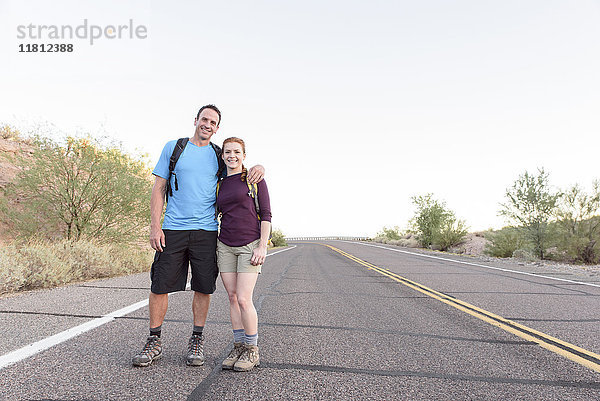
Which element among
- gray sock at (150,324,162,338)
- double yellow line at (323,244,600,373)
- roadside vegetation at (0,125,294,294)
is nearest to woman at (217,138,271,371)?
gray sock at (150,324,162,338)

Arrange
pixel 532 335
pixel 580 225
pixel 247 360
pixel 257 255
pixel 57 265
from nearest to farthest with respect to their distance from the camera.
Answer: pixel 247 360, pixel 257 255, pixel 532 335, pixel 57 265, pixel 580 225

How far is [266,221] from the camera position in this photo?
3.39m

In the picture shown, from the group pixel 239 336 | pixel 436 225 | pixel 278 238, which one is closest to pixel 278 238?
pixel 278 238

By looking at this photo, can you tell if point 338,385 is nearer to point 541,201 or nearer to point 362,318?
point 362,318

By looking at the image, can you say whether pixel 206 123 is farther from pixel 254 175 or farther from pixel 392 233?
pixel 392 233

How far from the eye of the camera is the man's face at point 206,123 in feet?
11.6

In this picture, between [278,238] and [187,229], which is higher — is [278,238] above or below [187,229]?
below

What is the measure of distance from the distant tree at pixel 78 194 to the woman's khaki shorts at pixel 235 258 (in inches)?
388

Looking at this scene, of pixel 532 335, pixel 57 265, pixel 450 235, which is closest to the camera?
pixel 532 335

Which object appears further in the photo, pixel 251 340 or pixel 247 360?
→ pixel 251 340

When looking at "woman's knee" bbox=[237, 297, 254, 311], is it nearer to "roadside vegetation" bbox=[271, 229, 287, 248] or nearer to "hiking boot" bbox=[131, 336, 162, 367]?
"hiking boot" bbox=[131, 336, 162, 367]

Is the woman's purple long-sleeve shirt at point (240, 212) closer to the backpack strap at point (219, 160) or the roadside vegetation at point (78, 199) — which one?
the backpack strap at point (219, 160)

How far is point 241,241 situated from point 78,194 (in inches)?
418

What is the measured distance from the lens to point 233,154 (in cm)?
340
